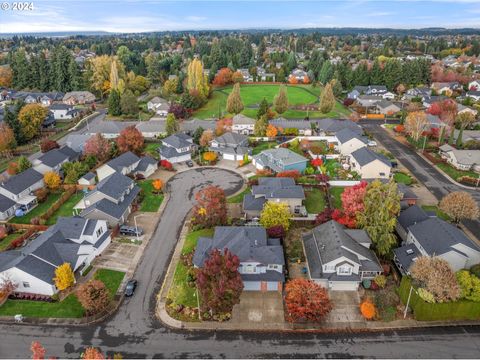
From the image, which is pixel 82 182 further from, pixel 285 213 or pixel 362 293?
pixel 362 293

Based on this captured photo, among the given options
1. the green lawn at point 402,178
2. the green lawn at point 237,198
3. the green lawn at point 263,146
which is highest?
the green lawn at point 263,146

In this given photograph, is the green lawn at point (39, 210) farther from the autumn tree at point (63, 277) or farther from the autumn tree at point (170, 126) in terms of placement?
the autumn tree at point (170, 126)

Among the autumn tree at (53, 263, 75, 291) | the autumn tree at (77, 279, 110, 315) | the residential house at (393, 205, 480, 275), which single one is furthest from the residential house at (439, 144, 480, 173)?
the autumn tree at (53, 263, 75, 291)

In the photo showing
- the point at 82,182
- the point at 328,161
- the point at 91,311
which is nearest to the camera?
the point at 91,311

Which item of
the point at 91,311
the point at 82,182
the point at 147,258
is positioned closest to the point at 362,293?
the point at 147,258

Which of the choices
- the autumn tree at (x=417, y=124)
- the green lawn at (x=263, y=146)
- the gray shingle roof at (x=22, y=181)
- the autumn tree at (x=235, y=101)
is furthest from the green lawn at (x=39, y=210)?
the autumn tree at (x=417, y=124)

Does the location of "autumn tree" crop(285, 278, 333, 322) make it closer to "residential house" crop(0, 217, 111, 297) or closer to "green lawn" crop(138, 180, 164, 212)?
"residential house" crop(0, 217, 111, 297)
